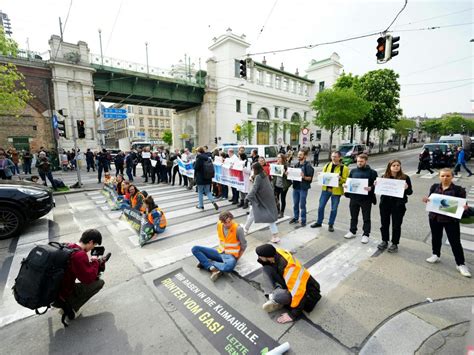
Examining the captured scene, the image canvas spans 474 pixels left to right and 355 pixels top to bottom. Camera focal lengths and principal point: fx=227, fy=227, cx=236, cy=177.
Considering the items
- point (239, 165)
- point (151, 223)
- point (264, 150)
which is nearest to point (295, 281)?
point (151, 223)

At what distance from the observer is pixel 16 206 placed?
549 centimetres

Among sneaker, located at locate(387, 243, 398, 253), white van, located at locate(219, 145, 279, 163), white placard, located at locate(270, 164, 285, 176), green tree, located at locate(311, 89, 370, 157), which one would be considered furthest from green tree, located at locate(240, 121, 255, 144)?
sneaker, located at locate(387, 243, 398, 253)

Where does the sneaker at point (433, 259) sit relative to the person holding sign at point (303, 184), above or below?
below

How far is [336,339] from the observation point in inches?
100

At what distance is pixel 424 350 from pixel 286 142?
143ft

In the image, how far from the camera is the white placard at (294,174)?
6.02 metres

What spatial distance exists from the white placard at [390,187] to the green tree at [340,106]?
20.6 metres

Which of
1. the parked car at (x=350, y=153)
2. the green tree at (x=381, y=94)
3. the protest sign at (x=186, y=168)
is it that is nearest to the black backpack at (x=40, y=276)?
the protest sign at (x=186, y=168)

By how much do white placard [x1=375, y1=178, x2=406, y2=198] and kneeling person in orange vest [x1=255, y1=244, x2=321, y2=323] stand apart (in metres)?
2.56

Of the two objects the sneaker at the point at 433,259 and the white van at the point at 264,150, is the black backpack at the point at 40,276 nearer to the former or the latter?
the sneaker at the point at 433,259

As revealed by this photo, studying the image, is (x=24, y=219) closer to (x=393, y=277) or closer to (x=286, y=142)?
(x=393, y=277)

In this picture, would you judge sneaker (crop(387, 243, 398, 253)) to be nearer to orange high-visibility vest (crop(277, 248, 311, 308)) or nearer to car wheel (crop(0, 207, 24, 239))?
orange high-visibility vest (crop(277, 248, 311, 308))

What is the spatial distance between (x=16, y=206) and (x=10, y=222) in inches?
15.8

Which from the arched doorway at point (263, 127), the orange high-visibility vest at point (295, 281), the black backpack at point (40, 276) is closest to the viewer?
the black backpack at point (40, 276)
